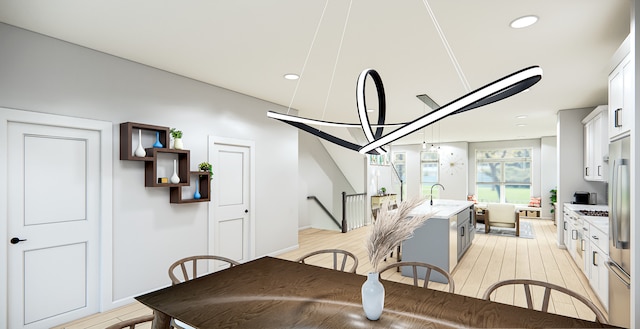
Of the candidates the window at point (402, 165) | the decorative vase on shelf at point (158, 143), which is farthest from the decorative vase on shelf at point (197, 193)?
the window at point (402, 165)

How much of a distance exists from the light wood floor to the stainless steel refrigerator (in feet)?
2.91

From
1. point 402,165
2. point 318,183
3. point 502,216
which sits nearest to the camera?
point 502,216

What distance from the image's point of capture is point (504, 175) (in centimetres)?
1121

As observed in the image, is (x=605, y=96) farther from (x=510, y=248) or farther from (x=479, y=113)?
(x=510, y=248)

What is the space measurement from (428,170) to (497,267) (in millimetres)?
7724

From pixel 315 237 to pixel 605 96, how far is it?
18.1 feet

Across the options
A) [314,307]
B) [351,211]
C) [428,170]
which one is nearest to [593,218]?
[314,307]

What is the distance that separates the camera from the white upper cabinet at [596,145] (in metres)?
4.49

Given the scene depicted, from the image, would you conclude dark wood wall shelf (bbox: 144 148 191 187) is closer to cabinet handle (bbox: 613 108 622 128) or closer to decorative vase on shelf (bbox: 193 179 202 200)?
decorative vase on shelf (bbox: 193 179 202 200)

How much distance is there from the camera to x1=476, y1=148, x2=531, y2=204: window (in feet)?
35.8

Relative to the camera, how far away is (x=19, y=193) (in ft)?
8.93

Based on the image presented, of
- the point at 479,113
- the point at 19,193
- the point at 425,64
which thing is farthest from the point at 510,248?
the point at 19,193

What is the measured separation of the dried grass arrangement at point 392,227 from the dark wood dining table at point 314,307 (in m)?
0.33

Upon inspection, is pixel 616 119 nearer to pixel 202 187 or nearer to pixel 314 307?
pixel 314 307
